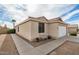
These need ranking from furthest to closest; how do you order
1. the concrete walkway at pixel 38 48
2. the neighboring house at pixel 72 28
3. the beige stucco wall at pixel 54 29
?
the beige stucco wall at pixel 54 29 < the neighboring house at pixel 72 28 < the concrete walkway at pixel 38 48

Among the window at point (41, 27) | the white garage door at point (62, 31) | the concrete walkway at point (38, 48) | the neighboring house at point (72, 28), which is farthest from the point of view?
the window at point (41, 27)

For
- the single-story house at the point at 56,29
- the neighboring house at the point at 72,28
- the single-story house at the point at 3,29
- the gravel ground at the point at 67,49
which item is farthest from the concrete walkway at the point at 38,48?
the single-story house at the point at 3,29

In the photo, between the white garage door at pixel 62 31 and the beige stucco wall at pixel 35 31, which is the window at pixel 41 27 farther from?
the white garage door at pixel 62 31

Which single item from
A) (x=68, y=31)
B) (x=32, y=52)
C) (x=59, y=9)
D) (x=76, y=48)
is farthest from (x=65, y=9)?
(x=32, y=52)

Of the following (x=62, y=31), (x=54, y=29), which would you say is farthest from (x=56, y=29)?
(x=62, y=31)

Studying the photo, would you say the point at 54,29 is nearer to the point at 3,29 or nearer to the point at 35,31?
the point at 35,31

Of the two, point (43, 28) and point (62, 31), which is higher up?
point (43, 28)

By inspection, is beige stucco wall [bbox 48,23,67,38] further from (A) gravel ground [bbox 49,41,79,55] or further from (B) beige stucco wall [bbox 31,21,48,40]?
(A) gravel ground [bbox 49,41,79,55]

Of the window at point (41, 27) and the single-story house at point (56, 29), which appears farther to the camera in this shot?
the window at point (41, 27)

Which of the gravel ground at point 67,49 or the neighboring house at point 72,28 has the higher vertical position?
the neighboring house at point 72,28

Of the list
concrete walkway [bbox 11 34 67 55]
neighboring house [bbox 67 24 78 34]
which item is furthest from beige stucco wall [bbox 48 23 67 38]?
neighboring house [bbox 67 24 78 34]
